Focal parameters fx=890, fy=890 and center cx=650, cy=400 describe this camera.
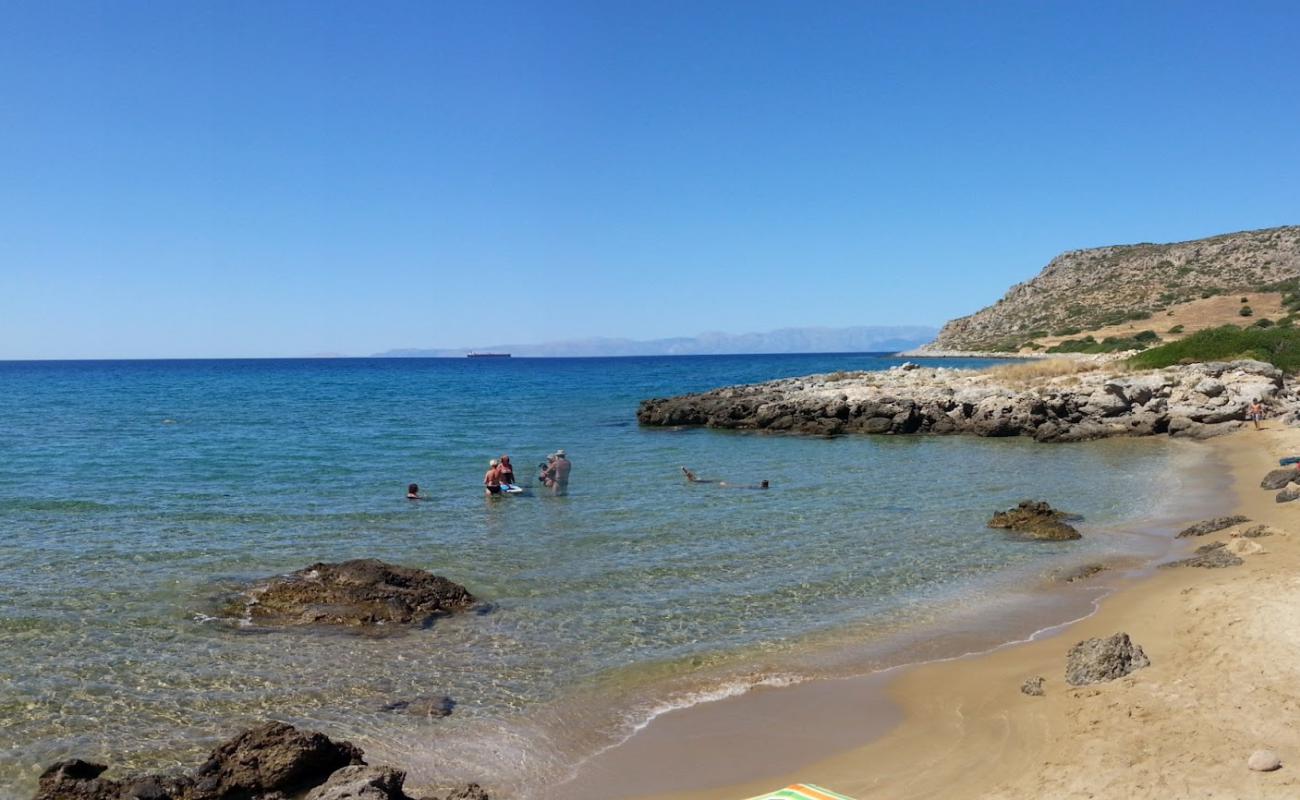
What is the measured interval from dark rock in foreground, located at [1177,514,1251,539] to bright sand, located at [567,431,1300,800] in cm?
612

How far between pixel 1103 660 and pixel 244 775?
8201 mm

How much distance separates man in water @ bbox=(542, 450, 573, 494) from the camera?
2277 centimetres

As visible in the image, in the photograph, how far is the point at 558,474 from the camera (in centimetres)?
2288

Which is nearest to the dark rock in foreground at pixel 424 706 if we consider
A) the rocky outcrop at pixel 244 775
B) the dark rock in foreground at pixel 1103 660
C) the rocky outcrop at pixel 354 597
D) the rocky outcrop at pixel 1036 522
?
the rocky outcrop at pixel 244 775

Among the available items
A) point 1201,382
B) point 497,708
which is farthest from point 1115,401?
point 497,708

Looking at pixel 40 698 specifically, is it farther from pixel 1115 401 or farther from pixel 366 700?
pixel 1115 401

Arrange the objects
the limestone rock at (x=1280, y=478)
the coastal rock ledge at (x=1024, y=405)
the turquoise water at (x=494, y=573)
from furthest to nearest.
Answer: the coastal rock ledge at (x=1024, y=405), the limestone rock at (x=1280, y=478), the turquoise water at (x=494, y=573)

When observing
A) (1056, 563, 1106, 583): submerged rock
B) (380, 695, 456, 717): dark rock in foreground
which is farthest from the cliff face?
(380, 695, 456, 717): dark rock in foreground

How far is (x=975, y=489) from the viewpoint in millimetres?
23234

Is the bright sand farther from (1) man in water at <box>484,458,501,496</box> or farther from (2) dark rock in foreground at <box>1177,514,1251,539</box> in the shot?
(1) man in water at <box>484,458,501,496</box>

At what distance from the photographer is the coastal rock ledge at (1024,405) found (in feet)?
112

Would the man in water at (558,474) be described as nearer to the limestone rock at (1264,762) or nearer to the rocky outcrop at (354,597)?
the rocky outcrop at (354,597)

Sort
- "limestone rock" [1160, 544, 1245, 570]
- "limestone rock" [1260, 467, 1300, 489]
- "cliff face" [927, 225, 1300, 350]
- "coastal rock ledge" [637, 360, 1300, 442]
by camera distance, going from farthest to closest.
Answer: "cliff face" [927, 225, 1300, 350] < "coastal rock ledge" [637, 360, 1300, 442] < "limestone rock" [1260, 467, 1300, 489] < "limestone rock" [1160, 544, 1245, 570]

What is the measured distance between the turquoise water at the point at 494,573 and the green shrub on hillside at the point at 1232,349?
62.0 feet
